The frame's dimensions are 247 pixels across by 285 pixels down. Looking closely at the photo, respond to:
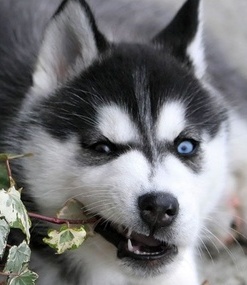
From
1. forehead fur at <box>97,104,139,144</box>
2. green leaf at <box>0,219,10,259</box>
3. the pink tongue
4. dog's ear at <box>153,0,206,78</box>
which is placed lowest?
green leaf at <box>0,219,10,259</box>

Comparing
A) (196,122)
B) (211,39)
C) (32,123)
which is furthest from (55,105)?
(211,39)

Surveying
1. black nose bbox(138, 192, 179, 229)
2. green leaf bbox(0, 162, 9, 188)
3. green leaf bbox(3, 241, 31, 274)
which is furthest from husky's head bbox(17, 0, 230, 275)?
green leaf bbox(3, 241, 31, 274)

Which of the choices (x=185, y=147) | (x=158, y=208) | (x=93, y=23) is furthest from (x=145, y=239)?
(x=93, y=23)

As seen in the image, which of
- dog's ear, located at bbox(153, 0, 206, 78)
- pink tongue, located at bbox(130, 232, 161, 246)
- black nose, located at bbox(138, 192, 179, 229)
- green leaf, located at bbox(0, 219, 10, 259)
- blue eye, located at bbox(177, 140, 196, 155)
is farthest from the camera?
dog's ear, located at bbox(153, 0, 206, 78)

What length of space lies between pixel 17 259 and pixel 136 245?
343 mm

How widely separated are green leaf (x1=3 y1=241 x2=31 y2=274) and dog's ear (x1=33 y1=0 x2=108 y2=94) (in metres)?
0.59

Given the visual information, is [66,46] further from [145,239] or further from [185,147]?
[145,239]

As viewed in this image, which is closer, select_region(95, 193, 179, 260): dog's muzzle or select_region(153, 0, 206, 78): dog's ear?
select_region(95, 193, 179, 260): dog's muzzle

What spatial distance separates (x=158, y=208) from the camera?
1.91 m

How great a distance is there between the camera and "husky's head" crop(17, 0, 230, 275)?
197cm

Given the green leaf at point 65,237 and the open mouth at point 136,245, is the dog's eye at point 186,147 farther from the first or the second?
the green leaf at point 65,237

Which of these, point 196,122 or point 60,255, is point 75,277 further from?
point 196,122

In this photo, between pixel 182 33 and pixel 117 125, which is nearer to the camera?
pixel 117 125

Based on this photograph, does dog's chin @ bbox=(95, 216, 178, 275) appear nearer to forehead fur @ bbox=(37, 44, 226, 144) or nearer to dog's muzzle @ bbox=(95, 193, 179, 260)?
dog's muzzle @ bbox=(95, 193, 179, 260)
